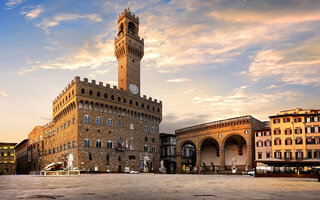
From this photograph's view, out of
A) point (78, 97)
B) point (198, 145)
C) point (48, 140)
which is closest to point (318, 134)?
point (198, 145)

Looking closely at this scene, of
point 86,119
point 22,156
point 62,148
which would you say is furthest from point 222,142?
point 22,156

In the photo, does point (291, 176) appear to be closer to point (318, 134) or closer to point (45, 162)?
point (318, 134)

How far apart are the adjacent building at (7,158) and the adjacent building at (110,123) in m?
34.2

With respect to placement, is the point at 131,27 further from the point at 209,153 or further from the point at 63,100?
the point at 209,153

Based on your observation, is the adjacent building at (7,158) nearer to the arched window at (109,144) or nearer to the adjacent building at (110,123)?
the adjacent building at (110,123)

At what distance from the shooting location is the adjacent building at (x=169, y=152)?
81.8m

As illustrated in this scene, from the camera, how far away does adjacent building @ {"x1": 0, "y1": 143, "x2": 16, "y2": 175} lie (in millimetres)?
107250

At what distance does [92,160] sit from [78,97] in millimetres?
12675

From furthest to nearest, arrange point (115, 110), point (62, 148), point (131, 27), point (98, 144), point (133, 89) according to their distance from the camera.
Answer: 1. point (131, 27)
2. point (133, 89)
3. point (115, 110)
4. point (62, 148)
5. point (98, 144)

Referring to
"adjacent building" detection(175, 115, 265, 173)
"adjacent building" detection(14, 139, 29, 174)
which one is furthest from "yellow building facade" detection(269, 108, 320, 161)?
"adjacent building" detection(14, 139, 29, 174)

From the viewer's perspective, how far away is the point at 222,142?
6288cm

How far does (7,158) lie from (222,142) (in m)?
85.7

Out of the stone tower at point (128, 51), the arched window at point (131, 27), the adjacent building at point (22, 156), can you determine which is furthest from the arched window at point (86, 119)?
the adjacent building at point (22, 156)

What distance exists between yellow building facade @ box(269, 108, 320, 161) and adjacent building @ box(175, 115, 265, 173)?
16.8ft
